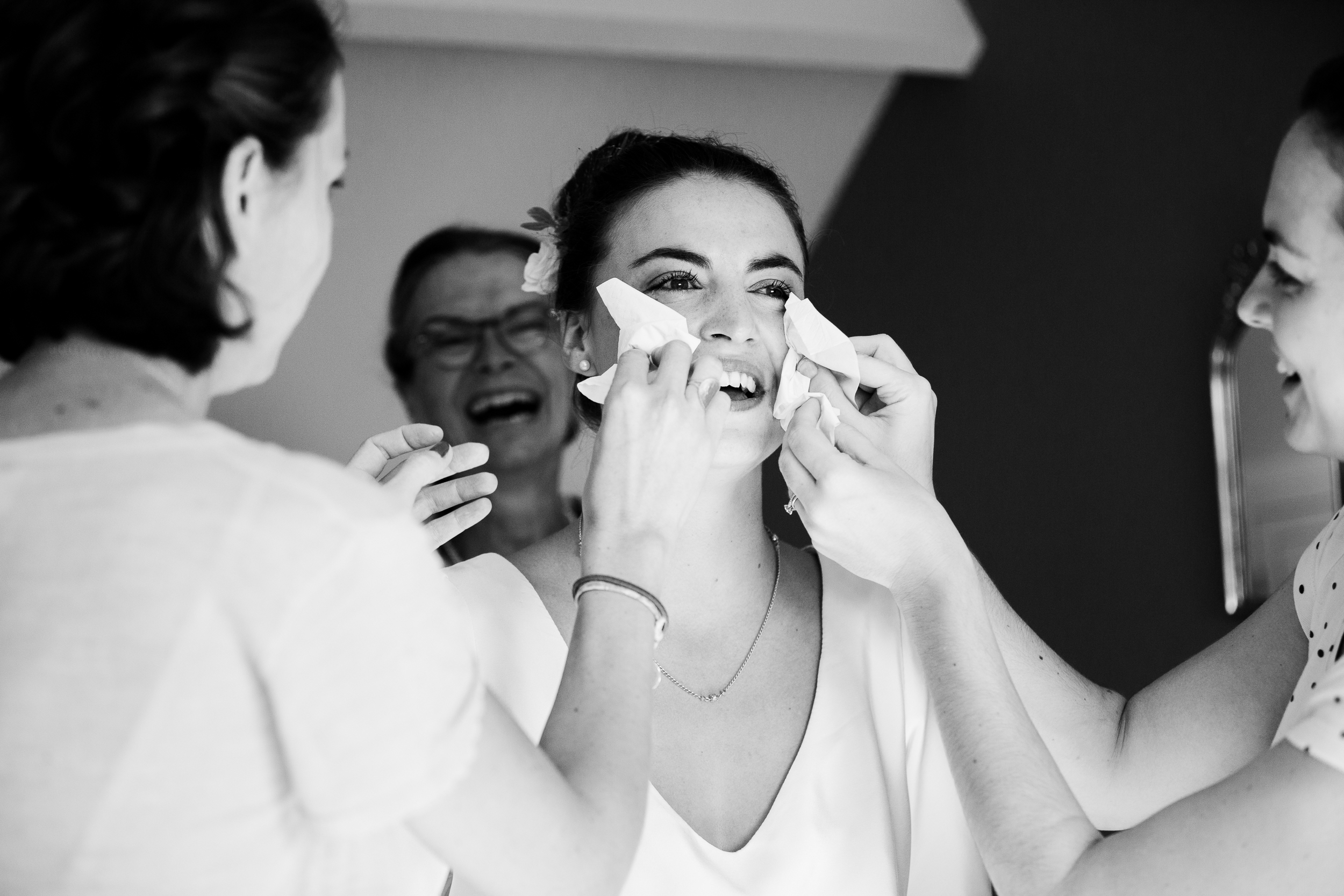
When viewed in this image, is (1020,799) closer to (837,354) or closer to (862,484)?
(862,484)

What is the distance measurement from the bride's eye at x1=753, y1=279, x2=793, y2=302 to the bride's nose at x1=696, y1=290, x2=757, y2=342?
0.04 m

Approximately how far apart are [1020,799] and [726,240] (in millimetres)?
983

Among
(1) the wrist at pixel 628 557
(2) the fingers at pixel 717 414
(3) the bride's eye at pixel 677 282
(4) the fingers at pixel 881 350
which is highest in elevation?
(1) the wrist at pixel 628 557

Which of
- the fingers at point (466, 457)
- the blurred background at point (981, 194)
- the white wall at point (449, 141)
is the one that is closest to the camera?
the fingers at point (466, 457)

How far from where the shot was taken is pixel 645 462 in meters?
1.38

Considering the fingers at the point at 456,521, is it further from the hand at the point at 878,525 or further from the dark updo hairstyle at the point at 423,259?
the dark updo hairstyle at the point at 423,259

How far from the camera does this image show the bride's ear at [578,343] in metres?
2.16

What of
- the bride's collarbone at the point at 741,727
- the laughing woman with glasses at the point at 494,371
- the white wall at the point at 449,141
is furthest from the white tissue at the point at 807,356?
the white wall at the point at 449,141

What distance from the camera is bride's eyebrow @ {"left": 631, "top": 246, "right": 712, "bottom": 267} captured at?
6.48 ft

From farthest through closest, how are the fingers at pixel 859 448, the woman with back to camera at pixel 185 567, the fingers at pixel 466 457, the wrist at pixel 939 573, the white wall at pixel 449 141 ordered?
1. the white wall at pixel 449 141
2. the fingers at pixel 466 457
3. the fingers at pixel 859 448
4. the wrist at pixel 939 573
5. the woman with back to camera at pixel 185 567

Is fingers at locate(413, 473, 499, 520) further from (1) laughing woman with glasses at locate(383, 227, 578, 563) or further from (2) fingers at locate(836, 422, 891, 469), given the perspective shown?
(1) laughing woman with glasses at locate(383, 227, 578, 563)

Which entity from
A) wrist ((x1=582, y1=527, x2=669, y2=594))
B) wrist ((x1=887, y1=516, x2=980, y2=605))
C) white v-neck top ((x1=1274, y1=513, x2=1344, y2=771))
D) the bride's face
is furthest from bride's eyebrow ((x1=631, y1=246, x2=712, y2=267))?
white v-neck top ((x1=1274, y1=513, x2=1344, y2=771))

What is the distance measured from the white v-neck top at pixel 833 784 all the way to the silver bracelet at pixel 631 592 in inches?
19.3

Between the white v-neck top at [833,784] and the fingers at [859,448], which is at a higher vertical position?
the fingers at [859,448]
